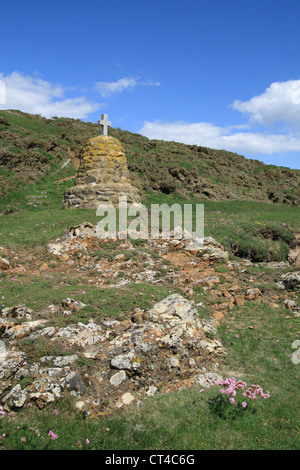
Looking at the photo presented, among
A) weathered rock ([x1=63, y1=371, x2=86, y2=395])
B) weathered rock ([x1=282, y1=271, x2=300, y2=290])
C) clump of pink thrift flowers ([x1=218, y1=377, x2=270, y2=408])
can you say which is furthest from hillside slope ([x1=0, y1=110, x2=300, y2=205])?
clump of pink thrift flowers ([x1=218, y1=377, x2=270, y2=408])

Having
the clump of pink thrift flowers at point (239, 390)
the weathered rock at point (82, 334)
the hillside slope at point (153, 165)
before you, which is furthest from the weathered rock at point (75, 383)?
the hillside slope at point (153, 165)

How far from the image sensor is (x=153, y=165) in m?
38.0

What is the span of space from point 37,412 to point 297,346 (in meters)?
5.85

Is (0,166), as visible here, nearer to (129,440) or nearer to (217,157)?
(129,440)

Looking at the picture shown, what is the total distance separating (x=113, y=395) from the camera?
558 centimetres

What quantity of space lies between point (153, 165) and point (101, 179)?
19.0 metres

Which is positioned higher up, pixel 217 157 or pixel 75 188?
pixel 217 157

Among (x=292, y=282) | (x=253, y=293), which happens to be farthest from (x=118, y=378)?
(x=292, y=282)

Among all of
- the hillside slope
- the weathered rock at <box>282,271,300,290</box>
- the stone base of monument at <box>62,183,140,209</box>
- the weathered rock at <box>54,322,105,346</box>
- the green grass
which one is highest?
the hillside slope

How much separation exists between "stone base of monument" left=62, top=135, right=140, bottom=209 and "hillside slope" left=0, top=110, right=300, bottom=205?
825 centimetres

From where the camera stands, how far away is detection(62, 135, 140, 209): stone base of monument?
19.6 meters

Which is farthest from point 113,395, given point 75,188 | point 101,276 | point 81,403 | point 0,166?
point 0,166

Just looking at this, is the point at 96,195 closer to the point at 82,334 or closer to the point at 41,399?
the point at 82,334

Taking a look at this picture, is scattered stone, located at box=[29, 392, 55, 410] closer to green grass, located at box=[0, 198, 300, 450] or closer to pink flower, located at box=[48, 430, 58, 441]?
green grass, located at box=[0, 198, 300, 450]
